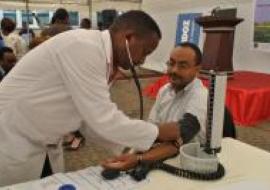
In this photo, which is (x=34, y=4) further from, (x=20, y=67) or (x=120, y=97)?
A: (x=20, y=67)

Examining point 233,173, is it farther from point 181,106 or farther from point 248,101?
point 248,101

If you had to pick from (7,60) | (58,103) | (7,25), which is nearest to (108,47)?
(58,103)

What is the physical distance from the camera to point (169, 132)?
1238 mm

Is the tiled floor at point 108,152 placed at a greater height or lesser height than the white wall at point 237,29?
lesser

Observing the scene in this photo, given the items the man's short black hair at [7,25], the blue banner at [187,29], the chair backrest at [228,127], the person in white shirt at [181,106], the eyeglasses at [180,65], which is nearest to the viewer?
the person in white shirt at [181,106]

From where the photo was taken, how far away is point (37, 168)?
1.23 m

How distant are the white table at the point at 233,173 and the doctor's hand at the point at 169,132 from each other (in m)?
0.08

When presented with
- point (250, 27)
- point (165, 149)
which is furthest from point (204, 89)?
point (250, 27)

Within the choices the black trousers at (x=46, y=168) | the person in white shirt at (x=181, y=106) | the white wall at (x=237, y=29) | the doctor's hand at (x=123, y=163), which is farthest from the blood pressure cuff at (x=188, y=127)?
the white wall at (x=237, y=29)

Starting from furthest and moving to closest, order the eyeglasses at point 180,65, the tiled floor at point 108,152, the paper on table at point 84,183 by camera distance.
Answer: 1. the tiled floor at point 108,152
2. the eyeglasses at point 180,65
3. the paper on table at point 84,183

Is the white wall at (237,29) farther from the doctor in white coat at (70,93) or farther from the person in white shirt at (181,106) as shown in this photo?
the doctor in white coat at (70,93)

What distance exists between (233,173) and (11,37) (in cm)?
415

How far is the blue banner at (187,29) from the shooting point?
5.51 m

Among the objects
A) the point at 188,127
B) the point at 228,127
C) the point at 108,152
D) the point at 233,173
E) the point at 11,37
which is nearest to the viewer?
the point at 233,173
